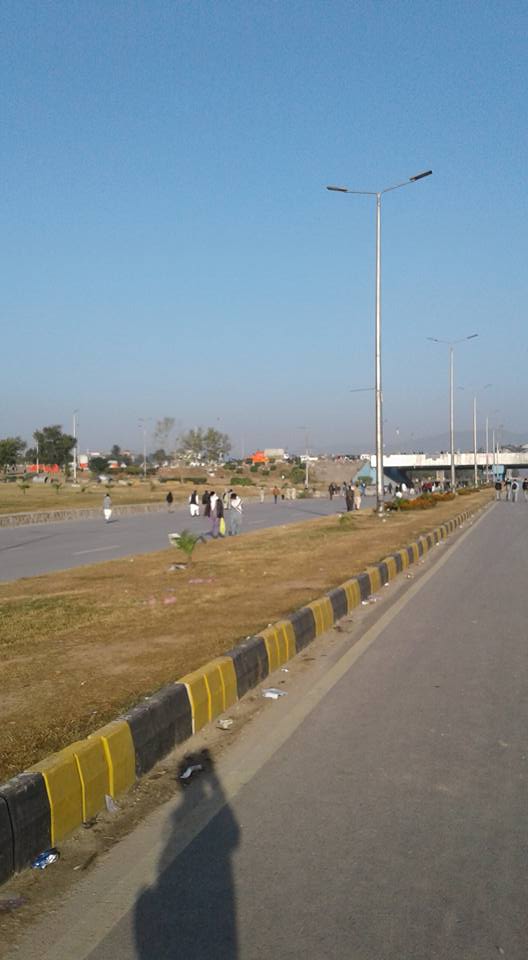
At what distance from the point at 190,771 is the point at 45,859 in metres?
1.37

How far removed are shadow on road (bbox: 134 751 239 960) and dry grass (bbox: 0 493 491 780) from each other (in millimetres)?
1063

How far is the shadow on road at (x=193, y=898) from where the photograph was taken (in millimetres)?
3555

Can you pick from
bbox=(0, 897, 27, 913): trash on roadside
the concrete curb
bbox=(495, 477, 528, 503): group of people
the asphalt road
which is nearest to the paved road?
the concrete curb

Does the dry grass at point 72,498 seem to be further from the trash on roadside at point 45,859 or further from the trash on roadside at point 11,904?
the trash on roadside at point 11,904

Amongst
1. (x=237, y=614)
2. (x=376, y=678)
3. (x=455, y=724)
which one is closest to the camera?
(x=455, y=724)

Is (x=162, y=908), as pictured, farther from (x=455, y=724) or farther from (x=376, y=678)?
(x=376, y=678)

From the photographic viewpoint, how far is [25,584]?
49.3 ft

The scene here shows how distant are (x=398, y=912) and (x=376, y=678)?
450 cm

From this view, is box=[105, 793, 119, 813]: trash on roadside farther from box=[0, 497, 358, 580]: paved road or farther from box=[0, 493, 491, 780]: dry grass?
box=[0, 497, 358, 580]: paved road

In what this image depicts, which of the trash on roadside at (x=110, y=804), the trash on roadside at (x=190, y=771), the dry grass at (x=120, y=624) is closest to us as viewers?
the trash on roadside at (x=110, y=804)

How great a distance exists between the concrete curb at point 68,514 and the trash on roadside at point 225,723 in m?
34.4

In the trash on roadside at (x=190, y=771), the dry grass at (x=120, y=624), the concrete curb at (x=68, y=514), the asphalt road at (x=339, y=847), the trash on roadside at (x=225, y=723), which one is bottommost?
the concrete curb at (x=68, y=514)

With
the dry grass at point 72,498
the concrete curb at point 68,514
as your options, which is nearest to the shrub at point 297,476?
the dry grass at point 72,498

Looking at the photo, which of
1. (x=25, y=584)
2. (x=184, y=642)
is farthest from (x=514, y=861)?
(x=25, y=584)
